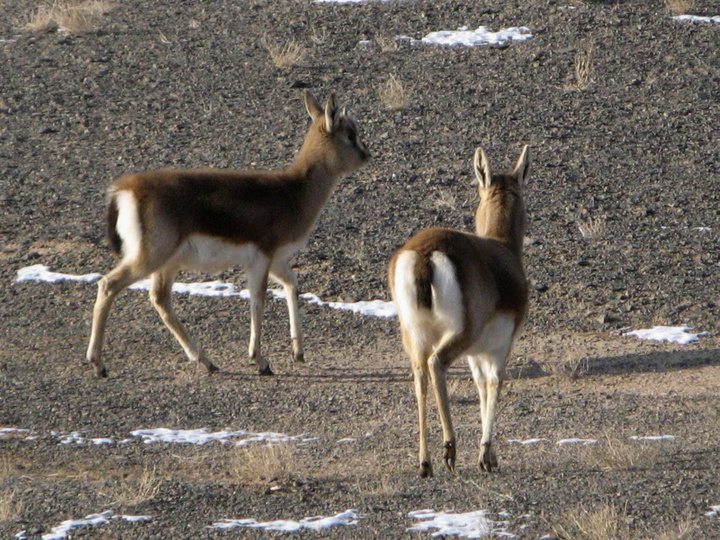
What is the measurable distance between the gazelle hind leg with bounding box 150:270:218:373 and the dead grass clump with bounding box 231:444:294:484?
272cm

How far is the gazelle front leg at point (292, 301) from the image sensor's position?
11.0 meters

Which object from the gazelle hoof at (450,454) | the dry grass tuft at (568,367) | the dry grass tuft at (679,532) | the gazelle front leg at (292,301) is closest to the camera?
the dry grass tuft at (679,532)

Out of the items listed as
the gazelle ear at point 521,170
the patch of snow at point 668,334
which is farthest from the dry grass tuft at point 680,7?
the gazelle ear at point 521,170

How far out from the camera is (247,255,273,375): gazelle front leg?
34.8 feet

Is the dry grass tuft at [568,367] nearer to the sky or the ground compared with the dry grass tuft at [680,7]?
nearer to the ground

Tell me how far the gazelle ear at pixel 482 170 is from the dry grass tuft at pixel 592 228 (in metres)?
5.04

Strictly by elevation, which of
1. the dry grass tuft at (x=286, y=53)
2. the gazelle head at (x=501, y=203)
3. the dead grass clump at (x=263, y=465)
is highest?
the dry grass tuft at (x=286, y=53)

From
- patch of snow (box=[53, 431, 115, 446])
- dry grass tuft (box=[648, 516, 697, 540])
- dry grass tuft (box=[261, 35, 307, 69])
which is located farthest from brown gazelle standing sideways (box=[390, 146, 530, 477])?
dry grass tuft (box=[261, 35, 307, 69])

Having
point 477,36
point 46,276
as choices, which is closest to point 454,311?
point 46,276

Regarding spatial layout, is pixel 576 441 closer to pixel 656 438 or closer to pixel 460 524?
pixel 656 438

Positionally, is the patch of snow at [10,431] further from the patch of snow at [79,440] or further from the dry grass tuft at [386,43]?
the dry grass tuft at [386,43]

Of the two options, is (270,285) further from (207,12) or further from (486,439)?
(207,12)

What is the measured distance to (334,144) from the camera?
11594 millimetres

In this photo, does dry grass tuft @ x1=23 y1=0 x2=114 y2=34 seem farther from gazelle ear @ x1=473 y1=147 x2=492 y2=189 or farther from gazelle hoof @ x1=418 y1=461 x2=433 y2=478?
gazelle hoof @ x1=418 y1=461 x2=433 y2=478
